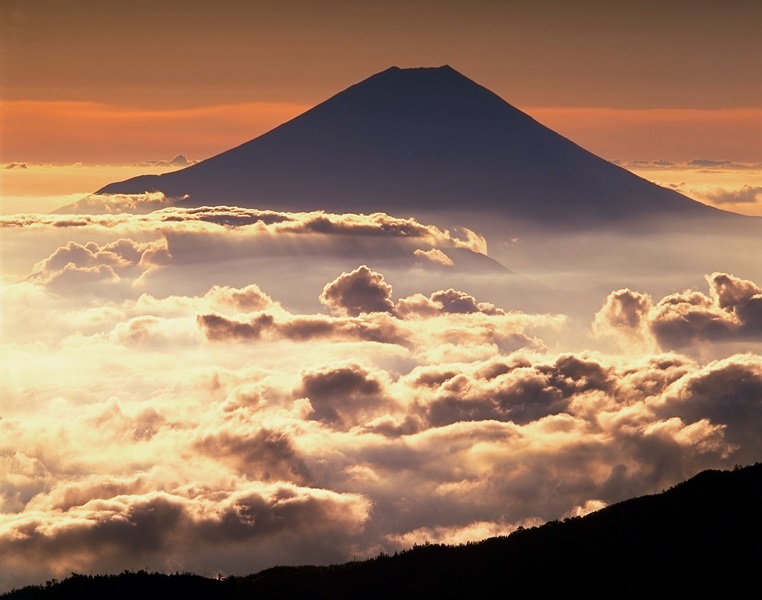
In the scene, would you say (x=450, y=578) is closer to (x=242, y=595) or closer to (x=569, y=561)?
(x=569, y=561)

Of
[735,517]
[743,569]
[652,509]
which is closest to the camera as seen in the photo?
[743,569]

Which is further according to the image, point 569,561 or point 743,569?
point 569,561

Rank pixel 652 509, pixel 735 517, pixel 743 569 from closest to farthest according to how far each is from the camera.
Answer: pixel 743 569 → pixel 735 517 → pixel 652 509

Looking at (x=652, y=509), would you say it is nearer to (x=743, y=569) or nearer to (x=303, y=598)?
(x=743, y=569)

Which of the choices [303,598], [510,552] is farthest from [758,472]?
[303,598]

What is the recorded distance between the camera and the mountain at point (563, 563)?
67.9 metres

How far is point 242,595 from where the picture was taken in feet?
239

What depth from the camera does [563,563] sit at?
71688mm

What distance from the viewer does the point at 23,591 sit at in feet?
248

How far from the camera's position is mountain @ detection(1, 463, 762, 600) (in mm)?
67875

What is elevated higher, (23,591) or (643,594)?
(23,591)

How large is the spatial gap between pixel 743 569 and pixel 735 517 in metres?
5.13

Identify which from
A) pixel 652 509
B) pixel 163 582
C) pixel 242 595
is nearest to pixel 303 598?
pixel 242 595

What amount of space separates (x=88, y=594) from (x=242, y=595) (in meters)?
9.02
